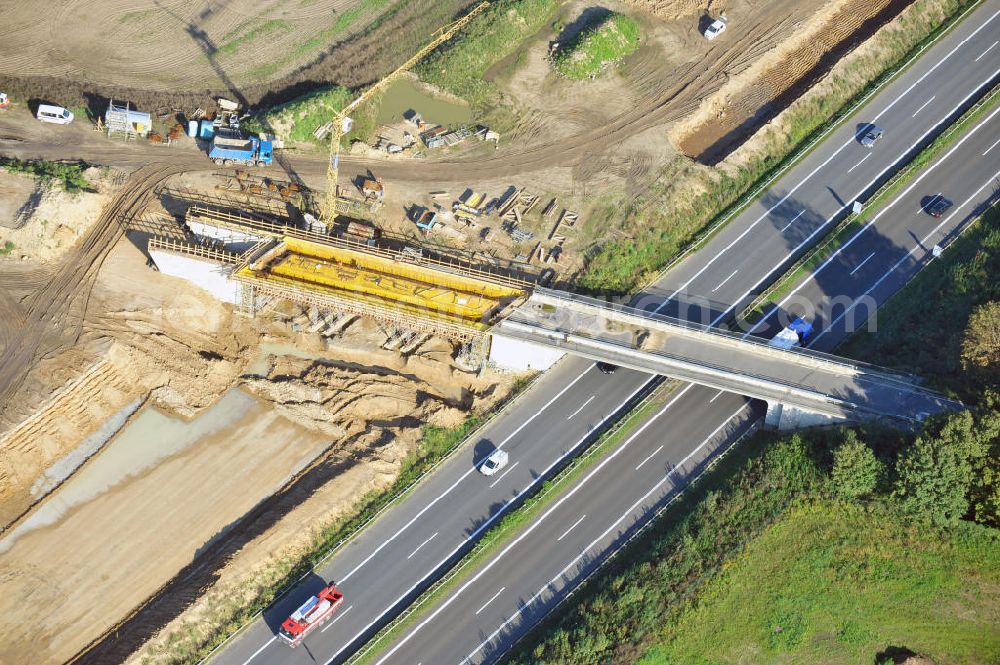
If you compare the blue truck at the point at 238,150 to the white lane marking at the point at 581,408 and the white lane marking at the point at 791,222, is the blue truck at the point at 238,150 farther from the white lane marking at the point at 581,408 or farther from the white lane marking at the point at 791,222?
the white lane marking at the point at 791,222

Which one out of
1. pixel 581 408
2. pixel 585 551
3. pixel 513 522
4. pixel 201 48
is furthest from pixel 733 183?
pixel 201 48

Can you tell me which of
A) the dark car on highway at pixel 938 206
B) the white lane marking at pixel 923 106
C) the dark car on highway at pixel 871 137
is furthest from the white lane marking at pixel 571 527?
the white lane marking at pixel 923 106

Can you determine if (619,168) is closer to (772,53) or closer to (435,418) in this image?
(772,53)

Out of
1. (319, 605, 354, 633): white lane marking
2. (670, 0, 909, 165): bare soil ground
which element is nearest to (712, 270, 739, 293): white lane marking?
(670, 0, 909, 165): bare soil ground

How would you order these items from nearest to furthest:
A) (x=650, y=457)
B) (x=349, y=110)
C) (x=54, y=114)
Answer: (x=650, y=457) → (x=349, y=110) → (x=54, y=114)

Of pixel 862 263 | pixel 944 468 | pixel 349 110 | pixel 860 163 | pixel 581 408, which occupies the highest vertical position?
pixel 349 110

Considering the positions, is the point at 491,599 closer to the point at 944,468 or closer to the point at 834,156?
the point at 944,468

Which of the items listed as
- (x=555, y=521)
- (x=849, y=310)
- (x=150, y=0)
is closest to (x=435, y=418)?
(x=555, y=521)
